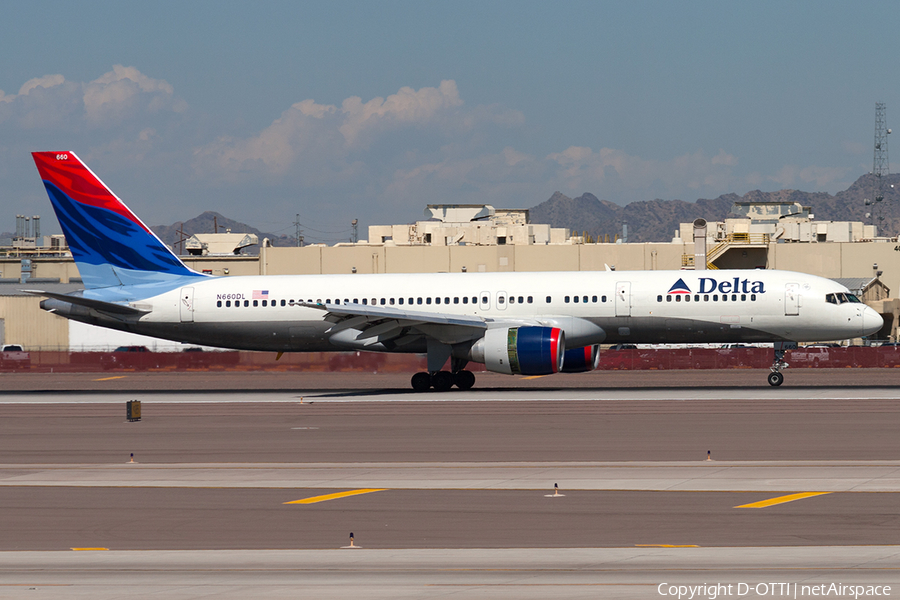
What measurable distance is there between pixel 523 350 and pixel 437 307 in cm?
532

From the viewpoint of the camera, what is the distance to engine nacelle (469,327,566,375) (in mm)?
38781

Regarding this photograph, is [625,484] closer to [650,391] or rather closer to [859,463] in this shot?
[859,463]

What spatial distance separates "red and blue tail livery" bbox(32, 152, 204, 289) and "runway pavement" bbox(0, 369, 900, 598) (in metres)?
11.9

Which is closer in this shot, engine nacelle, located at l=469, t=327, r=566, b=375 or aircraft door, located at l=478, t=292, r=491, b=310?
engine nacelle, located at l=469, t=327, r=566, b=375

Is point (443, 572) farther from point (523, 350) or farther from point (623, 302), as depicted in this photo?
point (623, 302)

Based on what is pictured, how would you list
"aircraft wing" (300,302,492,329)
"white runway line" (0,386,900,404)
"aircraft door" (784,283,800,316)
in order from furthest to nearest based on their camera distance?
"aircraft door" (784,283,800,316)
"aircraft wing" (300,302,492,329)
"white runway line" (0,386,900,404)

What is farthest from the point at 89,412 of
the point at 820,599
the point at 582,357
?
the point at 820,599

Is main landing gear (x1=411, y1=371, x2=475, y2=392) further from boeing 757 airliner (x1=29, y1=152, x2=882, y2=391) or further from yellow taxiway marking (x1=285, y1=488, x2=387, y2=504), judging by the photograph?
yellow taxiway marking (x1=285, y1=488, x2=387, y2=504)

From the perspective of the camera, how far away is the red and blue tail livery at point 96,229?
45.5 m

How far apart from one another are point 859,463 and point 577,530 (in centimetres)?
872

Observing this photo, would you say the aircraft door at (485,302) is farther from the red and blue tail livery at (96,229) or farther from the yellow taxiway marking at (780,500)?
the yellow taxiway marking at (780,500)

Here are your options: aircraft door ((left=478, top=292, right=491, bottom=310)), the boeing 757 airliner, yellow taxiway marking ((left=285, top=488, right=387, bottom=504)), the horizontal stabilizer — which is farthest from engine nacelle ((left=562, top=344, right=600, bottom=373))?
yellow taxiway marking ((left=285, top=488, right=387, bottom=504))

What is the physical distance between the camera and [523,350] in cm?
3897

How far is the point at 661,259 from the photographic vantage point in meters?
98.1
